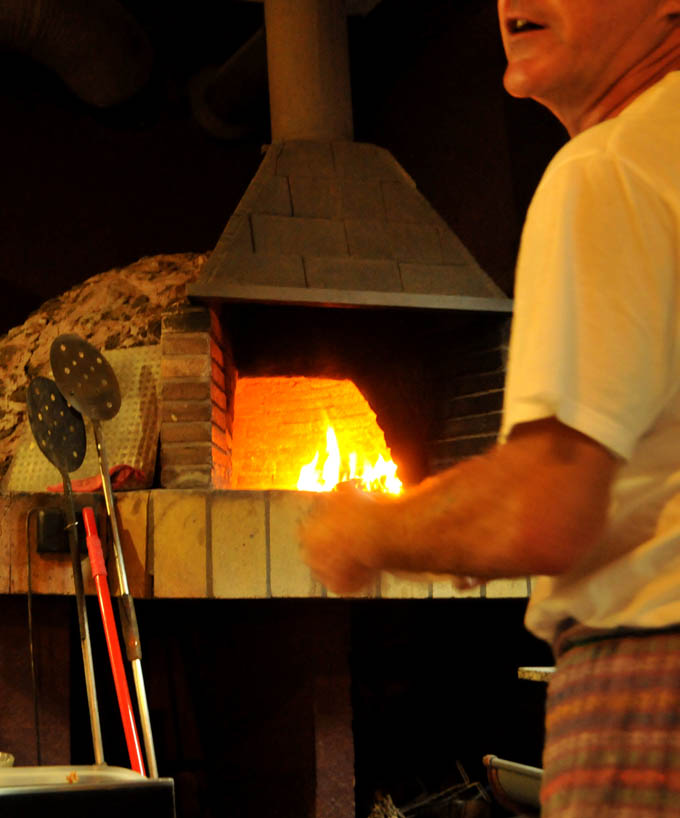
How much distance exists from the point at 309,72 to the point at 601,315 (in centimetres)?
302

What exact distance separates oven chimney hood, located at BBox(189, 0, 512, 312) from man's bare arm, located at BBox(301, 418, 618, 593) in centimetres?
204

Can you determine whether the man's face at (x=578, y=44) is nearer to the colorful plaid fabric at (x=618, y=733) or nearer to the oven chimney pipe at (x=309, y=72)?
the colorful plaid fabric at (x=618, y=733)

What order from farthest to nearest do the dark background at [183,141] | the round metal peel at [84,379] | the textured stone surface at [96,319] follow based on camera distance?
the dark background at [183,141] → the textured stone surface at [96,319] → the round metal peel at [84,379]

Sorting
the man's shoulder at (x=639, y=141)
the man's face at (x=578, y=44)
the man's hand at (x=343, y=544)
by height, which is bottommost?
the man's hand at (x=343, y=544)

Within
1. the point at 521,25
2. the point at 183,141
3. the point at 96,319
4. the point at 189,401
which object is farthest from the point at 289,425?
the point at 521,25

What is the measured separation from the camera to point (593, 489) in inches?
21.3

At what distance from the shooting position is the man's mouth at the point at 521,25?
0.71 m

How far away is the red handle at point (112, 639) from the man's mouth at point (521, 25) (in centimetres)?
169

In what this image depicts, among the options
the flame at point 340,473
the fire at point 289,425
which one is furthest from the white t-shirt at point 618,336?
the fire at point 289,425

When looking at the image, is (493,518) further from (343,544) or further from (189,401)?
(189,401)

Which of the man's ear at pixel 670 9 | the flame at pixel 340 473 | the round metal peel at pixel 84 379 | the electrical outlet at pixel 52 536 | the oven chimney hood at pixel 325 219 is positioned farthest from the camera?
the flame at pixel 340 473

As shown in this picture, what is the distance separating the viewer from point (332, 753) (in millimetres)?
2535

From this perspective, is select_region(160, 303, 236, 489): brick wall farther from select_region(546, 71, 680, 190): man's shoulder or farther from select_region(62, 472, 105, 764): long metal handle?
select_region(546, 71, 680, 190): man's shoulder

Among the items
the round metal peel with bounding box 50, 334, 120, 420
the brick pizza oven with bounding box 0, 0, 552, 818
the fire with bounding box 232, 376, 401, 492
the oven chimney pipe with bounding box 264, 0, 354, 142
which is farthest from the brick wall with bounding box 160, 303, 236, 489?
the fire with bounding box 232, 376, 401, 492
